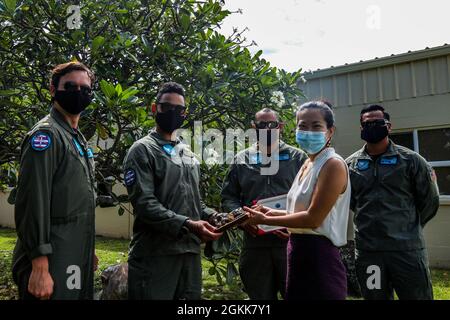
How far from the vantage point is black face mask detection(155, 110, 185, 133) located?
9.46ft

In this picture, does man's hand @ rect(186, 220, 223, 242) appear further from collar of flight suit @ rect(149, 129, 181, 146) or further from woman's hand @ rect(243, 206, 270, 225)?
collar of flight suit @ rect(149, 129, 181, 146)

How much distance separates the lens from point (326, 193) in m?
2.15

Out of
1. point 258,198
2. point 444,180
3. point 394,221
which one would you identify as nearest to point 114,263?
point 258,198

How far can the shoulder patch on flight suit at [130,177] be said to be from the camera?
8.59 feet

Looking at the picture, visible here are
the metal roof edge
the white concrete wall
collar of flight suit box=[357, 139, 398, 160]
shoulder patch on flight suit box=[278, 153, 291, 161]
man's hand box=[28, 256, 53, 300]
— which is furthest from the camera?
the white concrete wall

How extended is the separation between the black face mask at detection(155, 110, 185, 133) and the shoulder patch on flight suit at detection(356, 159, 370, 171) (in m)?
1.60

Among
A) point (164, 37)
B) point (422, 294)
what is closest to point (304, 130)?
point (422, 294)

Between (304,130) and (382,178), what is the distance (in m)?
1.18

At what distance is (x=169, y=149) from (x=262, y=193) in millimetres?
927

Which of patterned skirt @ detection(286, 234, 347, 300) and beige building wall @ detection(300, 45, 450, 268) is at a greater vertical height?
beige building wall @ detection(300, 45, 450, 268)

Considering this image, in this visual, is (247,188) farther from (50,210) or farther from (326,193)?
(50,210)

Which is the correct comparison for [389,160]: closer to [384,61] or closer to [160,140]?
[160,140]

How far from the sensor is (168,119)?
2887mm

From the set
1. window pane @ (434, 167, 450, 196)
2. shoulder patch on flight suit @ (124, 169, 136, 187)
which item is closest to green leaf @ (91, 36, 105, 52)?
shoulder patch on flight suit @ (124, 169, 136, 187)
